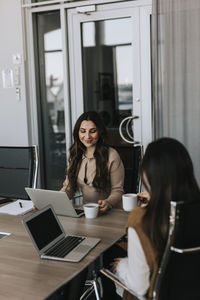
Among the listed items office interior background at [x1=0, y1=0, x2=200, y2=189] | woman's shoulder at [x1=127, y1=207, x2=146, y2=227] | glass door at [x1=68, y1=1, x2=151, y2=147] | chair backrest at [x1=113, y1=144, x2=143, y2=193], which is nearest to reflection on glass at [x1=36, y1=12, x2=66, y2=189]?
office interior background at [x1=0, y1=0, x2=200, y2=189]

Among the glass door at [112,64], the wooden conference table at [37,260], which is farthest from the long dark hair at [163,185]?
the glass door at [112,64]

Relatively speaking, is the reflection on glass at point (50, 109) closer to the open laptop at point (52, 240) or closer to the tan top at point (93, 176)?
the tan top at point (93, 176)

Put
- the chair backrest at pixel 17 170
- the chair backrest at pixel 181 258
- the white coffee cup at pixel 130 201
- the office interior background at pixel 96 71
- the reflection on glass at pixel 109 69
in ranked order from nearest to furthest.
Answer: the chair backrest at pixel 181 258
the white coffee cup at pixel 130 201
the chair backrest at pixel 17 170
the office interior background at pixel 96 71
the reflection on glass at pixel 109 69

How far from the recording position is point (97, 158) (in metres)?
2.78

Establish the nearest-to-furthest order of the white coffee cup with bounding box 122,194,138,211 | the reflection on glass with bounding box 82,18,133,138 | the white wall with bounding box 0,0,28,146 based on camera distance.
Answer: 1. the white coffee cup with bounding box 122,194,138,211
2. the reflection on glass with bounding box 82,18,133,138
3. the white wall with bounding box 0,0,28,146

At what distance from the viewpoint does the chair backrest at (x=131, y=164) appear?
115 inches

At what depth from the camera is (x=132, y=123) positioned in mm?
4023

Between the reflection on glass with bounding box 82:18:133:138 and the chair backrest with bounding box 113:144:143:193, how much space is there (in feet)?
3.84

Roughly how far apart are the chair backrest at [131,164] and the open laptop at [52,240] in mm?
1021

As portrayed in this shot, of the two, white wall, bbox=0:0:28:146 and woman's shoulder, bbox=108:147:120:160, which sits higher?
white wall, bbox=0:0:28:146

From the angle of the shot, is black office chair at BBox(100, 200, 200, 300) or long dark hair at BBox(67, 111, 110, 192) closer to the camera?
black office chair at BBox(100, 200, 200, 300)

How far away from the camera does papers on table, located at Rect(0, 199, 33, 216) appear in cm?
244

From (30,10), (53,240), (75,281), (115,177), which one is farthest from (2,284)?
(30,10)

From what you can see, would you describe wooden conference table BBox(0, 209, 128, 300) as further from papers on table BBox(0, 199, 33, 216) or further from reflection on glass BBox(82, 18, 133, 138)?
reflection on glass BBox(82, 18, 133, 138)
